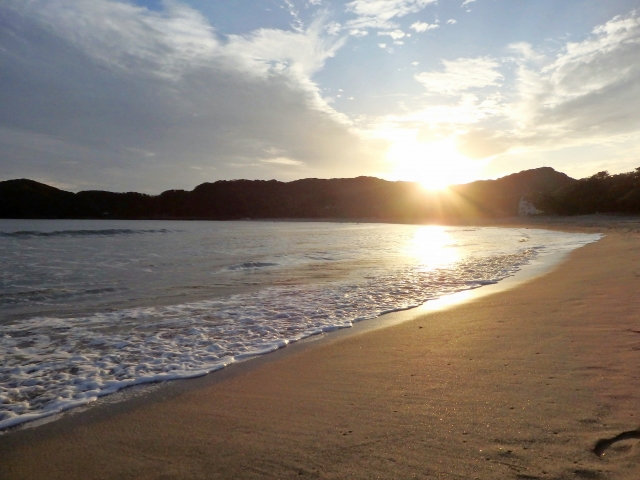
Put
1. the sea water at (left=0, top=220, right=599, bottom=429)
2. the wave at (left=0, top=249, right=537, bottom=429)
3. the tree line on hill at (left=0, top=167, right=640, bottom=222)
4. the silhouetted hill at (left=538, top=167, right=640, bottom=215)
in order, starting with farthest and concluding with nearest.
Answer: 1. the tree line on hill at (left=0, top=167, right=640, bottom=222)
2. the silhouetted hill at (left=538, top=167, right=640, bottom=215)
3. the sea water at (left=0, top=220, right=599, bottom=429)
4. the wave at (left=0, top=249, right=537, bottom=429)

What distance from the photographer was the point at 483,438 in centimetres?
232

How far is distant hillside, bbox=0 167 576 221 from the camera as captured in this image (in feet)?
262

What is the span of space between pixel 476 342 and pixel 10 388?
399 centimetres

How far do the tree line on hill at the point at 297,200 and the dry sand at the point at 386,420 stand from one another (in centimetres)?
5636

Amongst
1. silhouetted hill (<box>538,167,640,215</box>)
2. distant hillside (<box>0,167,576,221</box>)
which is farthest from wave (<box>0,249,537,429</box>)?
distant hillside (<box>0,167,576,221</box>)

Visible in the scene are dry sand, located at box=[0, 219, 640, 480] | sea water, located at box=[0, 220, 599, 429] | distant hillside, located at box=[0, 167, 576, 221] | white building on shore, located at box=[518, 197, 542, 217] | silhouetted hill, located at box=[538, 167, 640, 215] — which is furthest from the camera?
distant hillside, located at box=[0, 167, 576, 221]

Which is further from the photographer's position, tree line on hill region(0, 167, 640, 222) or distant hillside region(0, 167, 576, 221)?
distant hillside region(0, 167, 576, 221)

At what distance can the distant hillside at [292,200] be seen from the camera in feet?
262

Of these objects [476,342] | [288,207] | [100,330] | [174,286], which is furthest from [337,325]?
[288,207]

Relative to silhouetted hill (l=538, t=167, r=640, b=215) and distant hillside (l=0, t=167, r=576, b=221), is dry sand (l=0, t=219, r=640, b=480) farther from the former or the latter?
distant hillside (l=0, t=167, r=576, b=221)

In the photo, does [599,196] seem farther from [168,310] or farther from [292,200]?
[292,200]

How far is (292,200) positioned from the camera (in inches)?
4286

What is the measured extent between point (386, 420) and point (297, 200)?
107261 mm

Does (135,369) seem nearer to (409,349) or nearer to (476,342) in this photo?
(409,349)
